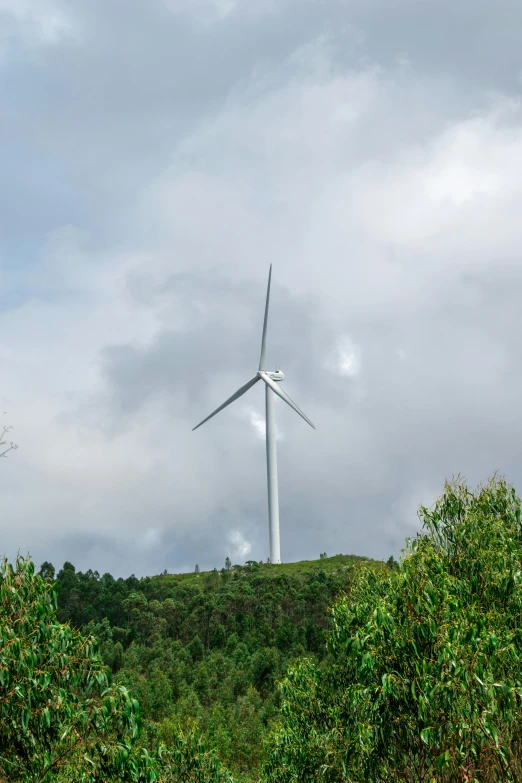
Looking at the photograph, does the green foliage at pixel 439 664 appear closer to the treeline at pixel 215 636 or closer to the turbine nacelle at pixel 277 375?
the treeline at pixel 215 636

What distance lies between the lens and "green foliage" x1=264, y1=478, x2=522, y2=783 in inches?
701

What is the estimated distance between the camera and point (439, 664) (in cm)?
1816

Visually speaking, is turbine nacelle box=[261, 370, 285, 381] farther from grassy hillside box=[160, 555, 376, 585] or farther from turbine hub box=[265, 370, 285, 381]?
grassy hillside box=[160, 555, 376, 585]

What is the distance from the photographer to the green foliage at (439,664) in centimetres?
1780

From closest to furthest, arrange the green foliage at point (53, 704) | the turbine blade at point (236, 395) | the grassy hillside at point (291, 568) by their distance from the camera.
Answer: the green foliage at point (53, 704) → the turbine blade at point (236, 395) → the grassy hillside at point (291, 568)

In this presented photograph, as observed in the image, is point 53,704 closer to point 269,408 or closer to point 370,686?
point 370,686

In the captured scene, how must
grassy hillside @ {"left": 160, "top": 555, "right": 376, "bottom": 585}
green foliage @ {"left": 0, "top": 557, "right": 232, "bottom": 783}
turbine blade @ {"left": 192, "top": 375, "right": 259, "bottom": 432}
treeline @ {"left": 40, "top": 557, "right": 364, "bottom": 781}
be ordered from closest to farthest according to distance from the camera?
green foliage @ {"left": 0, "top": 557, "right": 232, "bottom": 783} < treeline @ {"left": 40, "top": 557, "right": 364, "bottom": 781} < turbine blade @ {"left": 192, "top": 375, "right": 259, "bottom": 432} < grassy hillside @ {"left": 160, "top": 555, "right": 376, "bottom": 585}

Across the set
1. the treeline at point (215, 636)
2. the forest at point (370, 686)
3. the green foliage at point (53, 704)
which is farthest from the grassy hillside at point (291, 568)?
the green foliage at point (53, 704)

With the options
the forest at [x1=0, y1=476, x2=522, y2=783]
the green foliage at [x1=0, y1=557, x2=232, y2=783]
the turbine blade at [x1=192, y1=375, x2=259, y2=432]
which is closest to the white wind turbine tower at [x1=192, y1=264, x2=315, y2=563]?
the turbine blade at [x1=192, y1=375, x2=259, y2=432]

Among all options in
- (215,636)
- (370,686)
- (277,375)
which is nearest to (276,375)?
(277,375)

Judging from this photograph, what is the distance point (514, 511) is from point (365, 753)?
9.18 meters

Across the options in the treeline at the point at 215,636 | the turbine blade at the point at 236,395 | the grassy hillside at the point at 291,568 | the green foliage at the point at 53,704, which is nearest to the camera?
the green foliage at the point at 53,704

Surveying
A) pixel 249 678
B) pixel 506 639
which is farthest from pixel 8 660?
pixel 249 678

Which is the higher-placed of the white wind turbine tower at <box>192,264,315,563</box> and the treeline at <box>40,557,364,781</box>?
the white wind turbine tower at <box>192,264,315,563</box>
